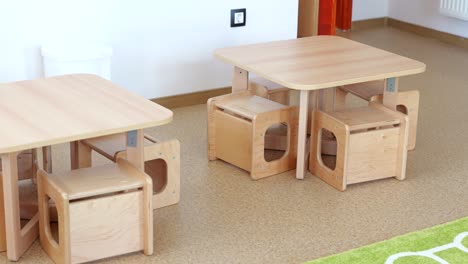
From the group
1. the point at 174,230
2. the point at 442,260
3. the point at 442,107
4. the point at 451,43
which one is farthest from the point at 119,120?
the point at 451,43

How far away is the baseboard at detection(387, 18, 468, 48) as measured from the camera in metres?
6.11

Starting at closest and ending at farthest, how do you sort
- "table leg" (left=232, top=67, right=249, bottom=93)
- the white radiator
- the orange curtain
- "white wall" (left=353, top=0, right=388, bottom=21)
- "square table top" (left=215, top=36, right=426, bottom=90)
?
"square table top" (left=215, top=36, right=426, bottom=90) → "table leg" (left=232, top=67, right=249, bottom=93) → the white radiator → the orange curtain → "white wall" (left=353, top=0, right=388, bottom=21)

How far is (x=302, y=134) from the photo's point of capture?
3.63 metres

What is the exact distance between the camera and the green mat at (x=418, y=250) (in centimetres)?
291

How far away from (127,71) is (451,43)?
113 inches

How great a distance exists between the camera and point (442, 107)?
472 cm

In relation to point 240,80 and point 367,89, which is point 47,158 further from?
point 367,89

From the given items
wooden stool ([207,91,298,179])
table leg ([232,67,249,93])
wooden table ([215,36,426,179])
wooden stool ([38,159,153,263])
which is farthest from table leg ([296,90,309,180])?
wooden stool ([38,159,153,263])

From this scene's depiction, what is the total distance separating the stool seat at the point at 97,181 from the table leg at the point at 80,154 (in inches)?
14.2

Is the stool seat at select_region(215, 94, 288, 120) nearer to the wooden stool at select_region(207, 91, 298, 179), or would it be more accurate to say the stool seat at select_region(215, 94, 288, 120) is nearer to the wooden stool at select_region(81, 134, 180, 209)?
the wooden stool at select_region(207, 91, 298, 179)

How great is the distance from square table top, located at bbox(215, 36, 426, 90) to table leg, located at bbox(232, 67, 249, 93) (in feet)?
0.26

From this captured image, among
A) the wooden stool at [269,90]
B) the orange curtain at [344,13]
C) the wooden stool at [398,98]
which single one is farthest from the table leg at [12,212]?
the orange curtain at [344,13]

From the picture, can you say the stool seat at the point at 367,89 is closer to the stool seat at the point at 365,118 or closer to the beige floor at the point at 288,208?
the stool seat at the point at 365,118

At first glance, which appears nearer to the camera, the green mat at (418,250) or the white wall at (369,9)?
the green mat at (418,250)
